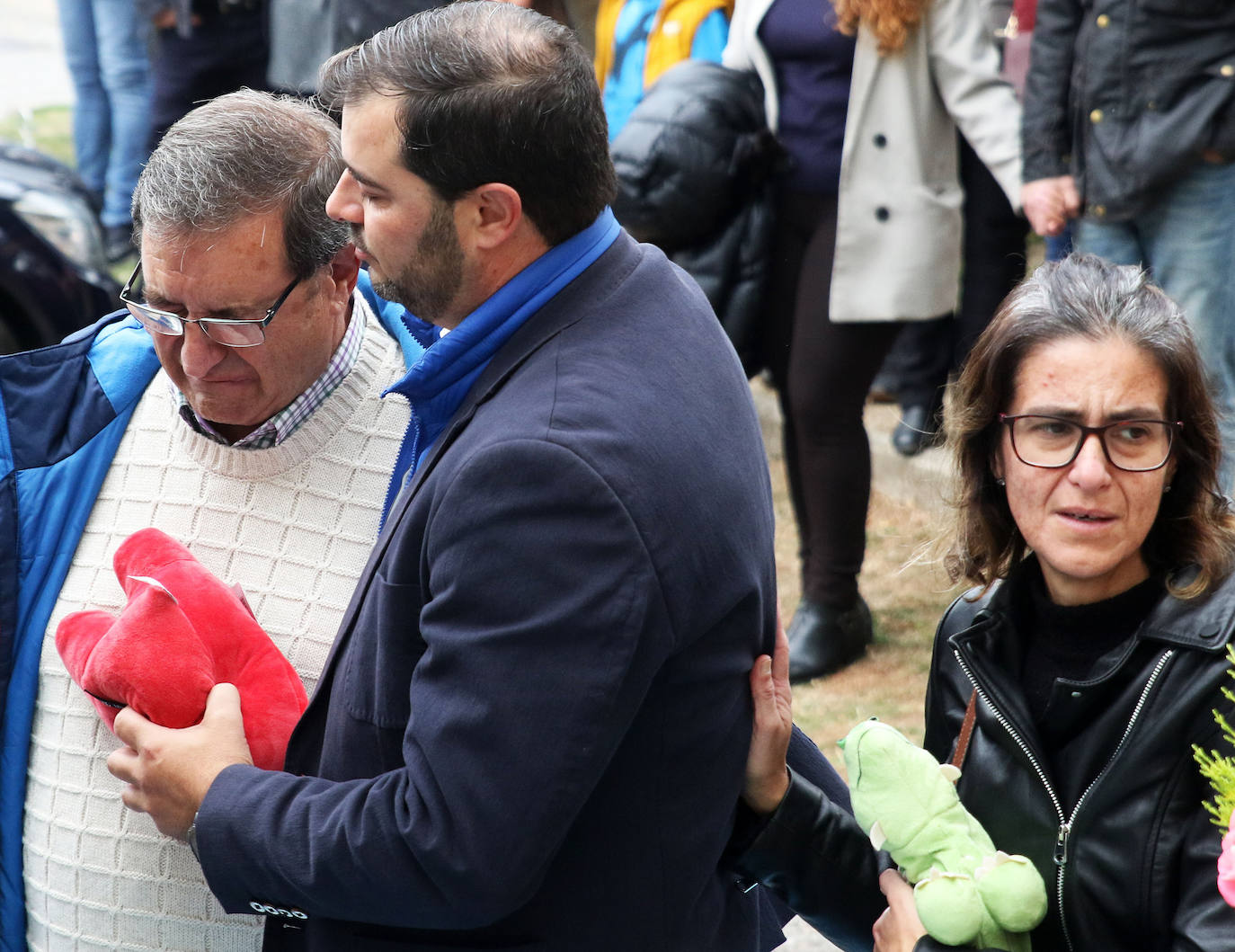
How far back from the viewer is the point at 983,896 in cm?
176

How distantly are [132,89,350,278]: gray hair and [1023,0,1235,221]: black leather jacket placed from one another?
2.28m

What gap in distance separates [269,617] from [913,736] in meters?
2.39

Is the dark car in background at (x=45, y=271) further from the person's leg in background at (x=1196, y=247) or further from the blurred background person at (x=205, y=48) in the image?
the person's leg in background at (x=1196, y=247)

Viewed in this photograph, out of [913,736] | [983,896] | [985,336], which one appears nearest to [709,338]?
[985,336]

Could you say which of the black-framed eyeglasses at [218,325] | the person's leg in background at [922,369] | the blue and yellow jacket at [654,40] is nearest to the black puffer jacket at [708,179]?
the blue and yellow jacket at [654,40]

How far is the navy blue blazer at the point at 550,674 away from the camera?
1.45 meters

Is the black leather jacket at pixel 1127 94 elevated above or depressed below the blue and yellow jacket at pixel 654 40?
above

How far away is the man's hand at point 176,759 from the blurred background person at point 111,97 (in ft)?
21.4

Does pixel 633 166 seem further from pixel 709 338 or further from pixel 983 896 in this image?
pixel 983 896

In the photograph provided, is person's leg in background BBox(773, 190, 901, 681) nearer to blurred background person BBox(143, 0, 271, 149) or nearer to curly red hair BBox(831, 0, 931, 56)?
curly red hair BBox(831, 0, 931, 56)

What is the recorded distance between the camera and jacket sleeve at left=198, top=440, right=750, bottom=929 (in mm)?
1442

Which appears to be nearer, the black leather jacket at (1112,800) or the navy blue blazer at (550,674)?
the navy blue blazer at (550,674)

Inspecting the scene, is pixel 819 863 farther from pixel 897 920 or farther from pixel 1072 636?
pixel 1072 636

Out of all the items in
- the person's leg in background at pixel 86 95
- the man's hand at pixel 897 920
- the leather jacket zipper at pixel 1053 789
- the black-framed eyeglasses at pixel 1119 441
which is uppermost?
the black-framed eyeglasses at pixel 1119 441
